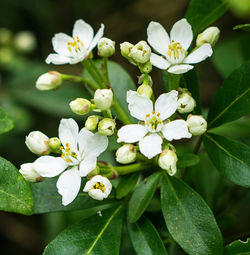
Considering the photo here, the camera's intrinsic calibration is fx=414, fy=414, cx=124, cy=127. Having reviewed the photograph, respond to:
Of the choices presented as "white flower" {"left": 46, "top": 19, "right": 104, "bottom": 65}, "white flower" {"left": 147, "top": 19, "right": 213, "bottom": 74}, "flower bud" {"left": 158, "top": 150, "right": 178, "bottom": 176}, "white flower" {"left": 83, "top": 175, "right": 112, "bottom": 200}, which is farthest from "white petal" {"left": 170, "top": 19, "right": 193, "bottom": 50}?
"white flower" {"left": 83, "top": 175, "right": 112, "bottom": 200}

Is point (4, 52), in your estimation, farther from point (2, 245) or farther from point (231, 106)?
point (231, 106)

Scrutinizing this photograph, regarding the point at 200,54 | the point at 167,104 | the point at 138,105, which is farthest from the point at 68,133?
the point at 200,54

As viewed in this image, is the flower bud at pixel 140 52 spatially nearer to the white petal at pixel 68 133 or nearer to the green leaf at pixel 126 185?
the white petal at pixel 68 133

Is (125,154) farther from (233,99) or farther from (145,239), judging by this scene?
(233,99)

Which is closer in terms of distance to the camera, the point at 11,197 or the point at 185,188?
the point at 11,197

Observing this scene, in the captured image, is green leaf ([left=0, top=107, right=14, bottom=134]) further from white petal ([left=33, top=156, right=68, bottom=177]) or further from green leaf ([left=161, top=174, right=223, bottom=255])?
green leaf ([left=161, top=174, right=223, bottom=255])

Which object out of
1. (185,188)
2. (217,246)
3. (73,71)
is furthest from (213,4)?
(73,71)
